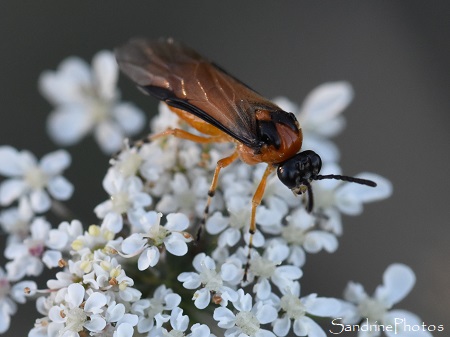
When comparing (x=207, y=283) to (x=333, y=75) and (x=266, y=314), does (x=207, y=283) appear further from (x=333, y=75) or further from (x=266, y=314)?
(x=333, y=75)

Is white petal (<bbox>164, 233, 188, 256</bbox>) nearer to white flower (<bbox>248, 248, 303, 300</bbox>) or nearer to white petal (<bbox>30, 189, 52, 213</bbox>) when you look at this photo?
white flower (<bbox>248, 248, 303, 300</bbox>)

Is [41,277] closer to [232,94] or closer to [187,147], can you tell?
[187,147]

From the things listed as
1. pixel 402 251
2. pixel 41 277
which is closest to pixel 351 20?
pixel 402 251

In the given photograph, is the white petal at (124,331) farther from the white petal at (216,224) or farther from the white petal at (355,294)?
the white petal at (355,294)

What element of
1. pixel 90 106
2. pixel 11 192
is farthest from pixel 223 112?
pixel 90 106

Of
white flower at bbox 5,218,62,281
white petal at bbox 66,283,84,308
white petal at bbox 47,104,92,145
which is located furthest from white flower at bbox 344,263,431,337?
white petal at bbox 47,104,92,145

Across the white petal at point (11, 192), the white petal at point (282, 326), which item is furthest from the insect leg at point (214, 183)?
the white petal at point (11, 192)

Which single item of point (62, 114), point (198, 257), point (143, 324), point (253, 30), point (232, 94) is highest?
point (253, 30)
